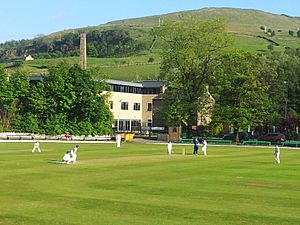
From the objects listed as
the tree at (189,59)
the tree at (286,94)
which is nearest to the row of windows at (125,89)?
the tree at (189,59)

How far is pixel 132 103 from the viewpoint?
5167 inches

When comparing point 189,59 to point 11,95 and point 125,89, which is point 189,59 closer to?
point 11,95

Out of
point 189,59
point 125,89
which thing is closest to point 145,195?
point 189,59

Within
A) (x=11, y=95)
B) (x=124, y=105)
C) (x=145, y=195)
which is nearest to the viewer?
(x=145, y=195)

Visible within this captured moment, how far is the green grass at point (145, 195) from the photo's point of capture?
1991 cm

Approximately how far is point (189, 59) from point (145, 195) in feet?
232

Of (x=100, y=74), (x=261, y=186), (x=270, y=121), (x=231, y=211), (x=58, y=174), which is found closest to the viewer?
(x=231, y=211)

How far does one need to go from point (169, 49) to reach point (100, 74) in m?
15.9

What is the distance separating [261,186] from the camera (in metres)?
30.2

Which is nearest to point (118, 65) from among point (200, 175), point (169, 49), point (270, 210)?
point (169, 49)

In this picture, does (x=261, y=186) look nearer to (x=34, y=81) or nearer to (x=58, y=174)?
(x=58, y=174)

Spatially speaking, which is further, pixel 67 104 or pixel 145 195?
pixel 67 104

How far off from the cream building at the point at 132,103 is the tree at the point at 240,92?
1304 inches

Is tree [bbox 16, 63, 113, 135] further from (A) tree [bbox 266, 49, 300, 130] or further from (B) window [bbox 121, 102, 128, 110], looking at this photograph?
(A) tree [bbox 266, 49, 300, 130]
